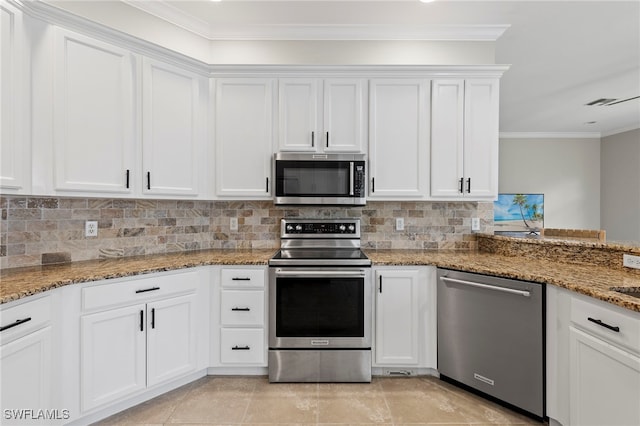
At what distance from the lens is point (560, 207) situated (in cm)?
617

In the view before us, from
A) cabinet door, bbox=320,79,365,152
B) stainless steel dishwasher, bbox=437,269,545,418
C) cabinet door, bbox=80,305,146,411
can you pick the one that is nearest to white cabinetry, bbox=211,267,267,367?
cabinet door, bbox=80,305,146,411

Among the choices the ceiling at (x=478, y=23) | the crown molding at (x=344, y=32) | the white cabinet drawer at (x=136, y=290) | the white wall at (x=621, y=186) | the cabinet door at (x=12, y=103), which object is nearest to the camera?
the cabinet door at (x=12, y=103)

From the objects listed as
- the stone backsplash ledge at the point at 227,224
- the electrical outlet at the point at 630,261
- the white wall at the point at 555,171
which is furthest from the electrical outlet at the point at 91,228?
the white wall at the point at 555,171

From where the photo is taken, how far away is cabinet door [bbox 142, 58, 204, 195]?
7.33ft

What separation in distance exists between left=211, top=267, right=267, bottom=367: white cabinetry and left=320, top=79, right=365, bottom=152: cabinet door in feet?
4.00

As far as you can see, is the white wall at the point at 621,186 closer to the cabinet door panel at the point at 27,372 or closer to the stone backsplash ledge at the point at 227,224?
the stone backsplash ledge at the point at 227,224

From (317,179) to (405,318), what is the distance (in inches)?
50.7

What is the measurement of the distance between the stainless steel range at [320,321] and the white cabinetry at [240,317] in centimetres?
9

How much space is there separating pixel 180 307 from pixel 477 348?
2.06 metres

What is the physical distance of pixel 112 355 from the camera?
183 cm

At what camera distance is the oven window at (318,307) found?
2238 mm

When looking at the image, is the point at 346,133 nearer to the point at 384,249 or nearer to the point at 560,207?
the point at 384,249

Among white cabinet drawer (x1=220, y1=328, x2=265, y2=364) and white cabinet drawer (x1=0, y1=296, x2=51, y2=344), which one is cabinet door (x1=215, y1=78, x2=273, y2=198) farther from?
white cabinet drawer (x1=0, y1=296, x2=51, y2=344)

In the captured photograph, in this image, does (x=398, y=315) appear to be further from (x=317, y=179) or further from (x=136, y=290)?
(x=136, y=290)
